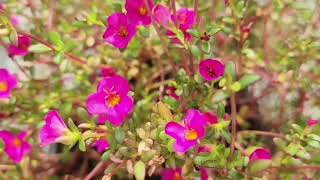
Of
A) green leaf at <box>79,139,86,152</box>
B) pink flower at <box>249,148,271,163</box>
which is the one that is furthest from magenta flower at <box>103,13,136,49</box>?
pink flower at <box>249,148,271,163</box>

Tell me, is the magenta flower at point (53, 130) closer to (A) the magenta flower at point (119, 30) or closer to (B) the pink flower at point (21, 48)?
(A) the magenta flower at point (119, 30)

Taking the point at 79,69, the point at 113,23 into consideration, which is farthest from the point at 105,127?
the point at 79,69

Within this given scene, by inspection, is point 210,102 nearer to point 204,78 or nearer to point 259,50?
point 204,78

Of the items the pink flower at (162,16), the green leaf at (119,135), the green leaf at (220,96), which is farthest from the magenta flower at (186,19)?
the green leaf at (119,135)

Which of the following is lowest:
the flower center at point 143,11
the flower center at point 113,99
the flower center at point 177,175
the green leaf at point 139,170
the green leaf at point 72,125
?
the flower center at point 177,175

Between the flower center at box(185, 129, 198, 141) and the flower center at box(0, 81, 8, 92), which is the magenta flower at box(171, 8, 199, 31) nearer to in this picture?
the flower center at box(185, 129, 198, 141)

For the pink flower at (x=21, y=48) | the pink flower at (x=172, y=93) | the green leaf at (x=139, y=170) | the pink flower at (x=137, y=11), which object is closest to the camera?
the green leaf at (x=139, y=170)
